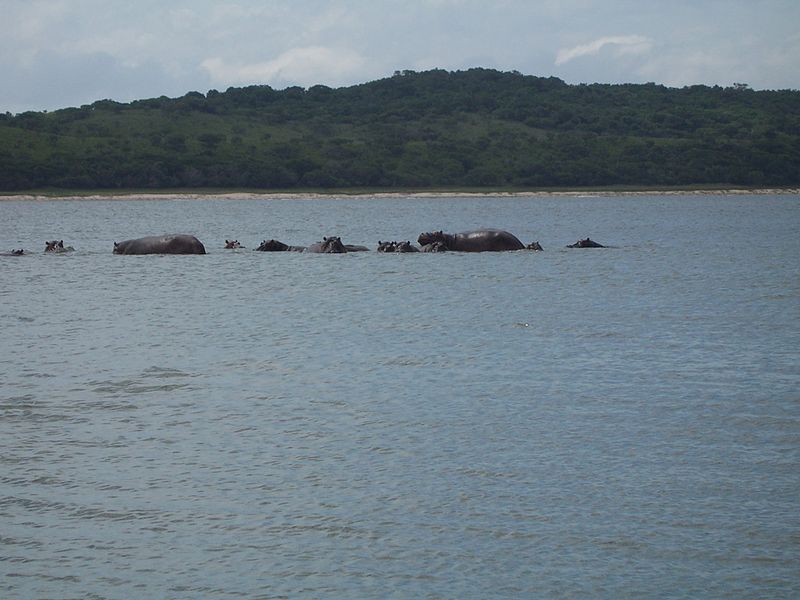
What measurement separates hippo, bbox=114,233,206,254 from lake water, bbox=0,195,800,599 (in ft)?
49.8

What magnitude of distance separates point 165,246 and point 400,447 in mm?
32944

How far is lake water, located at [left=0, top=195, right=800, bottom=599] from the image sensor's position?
31.5ft

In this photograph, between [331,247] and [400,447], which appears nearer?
[400,447]

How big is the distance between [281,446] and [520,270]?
82.5 feet

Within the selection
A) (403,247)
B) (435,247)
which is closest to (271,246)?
(403,247)

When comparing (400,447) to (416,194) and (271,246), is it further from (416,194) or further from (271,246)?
(416,194)

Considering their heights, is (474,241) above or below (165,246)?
above

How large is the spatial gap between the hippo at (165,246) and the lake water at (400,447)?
15169 mm

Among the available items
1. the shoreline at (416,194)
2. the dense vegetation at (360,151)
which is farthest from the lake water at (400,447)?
the dense vegetation at (360,151)

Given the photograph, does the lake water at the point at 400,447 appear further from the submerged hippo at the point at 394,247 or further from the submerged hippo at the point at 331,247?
the submerged hippo at the point at 331,247

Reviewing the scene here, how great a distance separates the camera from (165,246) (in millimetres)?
44812

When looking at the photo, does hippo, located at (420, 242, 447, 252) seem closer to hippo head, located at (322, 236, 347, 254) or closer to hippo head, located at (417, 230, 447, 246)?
hippo head, located at (417, 230, 447, 246)

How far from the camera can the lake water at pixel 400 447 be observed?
378 inches

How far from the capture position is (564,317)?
25.1 meters
